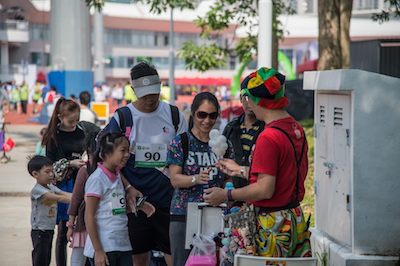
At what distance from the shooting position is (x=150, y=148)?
21.9 ft

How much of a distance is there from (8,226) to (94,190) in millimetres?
5621

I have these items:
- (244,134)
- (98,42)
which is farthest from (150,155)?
(98,42)

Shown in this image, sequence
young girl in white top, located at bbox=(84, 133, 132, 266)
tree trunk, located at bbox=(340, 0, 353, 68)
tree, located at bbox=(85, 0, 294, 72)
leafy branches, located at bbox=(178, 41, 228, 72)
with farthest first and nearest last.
Result: leafy branches, located at bbox=(178, 41, 228, 72) → tree, located at bbox=(85, 0, 294, 72) → tree trunk, located at bbox=(340, 0, 353, 68) → young girl in white top, located at bbox=(84, 133, 132, 266)

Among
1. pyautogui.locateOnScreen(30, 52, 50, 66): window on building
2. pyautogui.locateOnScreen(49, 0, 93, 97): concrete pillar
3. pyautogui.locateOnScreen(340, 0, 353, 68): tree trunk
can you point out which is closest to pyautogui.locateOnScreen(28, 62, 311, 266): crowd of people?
pyautogui.locateOnScreen(340, 0, 353, 68): tree trunk

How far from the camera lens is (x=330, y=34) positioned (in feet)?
54.1

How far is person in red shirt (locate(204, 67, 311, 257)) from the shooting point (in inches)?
196

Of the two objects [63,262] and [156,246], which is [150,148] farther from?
[63,262]

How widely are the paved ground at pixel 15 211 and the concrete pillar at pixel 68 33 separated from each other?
847 centimetres

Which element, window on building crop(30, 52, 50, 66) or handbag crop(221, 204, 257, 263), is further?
window on building crop(30, 52, 50, 66)

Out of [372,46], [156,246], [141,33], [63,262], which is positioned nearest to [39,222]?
[63,262]

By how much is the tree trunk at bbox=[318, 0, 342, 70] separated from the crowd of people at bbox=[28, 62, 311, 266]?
31.5ft

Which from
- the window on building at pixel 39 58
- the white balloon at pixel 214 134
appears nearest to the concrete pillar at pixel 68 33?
the white balloon at pixel 214 134

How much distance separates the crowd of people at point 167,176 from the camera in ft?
16.6

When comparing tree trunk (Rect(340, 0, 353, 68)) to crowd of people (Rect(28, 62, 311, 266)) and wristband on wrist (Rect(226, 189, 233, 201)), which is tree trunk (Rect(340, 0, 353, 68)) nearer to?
crowd of people (Rect(28, 62, 311, 266))
